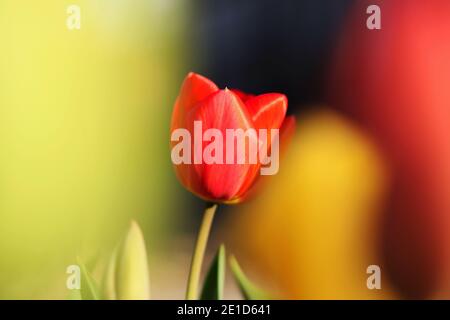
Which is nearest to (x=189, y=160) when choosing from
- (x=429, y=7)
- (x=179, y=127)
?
(x=179, y=127)

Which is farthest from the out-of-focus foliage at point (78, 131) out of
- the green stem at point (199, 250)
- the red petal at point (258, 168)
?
the red petal at point (258, 168)

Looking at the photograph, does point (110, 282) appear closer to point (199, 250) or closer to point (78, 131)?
point (199, 250)

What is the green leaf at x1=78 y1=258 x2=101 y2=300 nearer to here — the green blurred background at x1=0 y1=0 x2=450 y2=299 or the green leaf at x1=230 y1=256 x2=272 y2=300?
the green blurred background at x1=0 y1=0 x2=450 y2=299

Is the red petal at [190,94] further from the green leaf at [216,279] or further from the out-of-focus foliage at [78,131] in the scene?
the green leaf at [216,279]

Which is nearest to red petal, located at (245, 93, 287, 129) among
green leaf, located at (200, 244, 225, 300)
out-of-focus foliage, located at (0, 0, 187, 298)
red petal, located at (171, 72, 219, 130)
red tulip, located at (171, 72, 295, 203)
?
red tulip, located at (171, 72, 295, 203)

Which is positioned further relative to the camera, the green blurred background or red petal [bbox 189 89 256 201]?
the green blurred background

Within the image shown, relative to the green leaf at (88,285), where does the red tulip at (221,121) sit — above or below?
above
